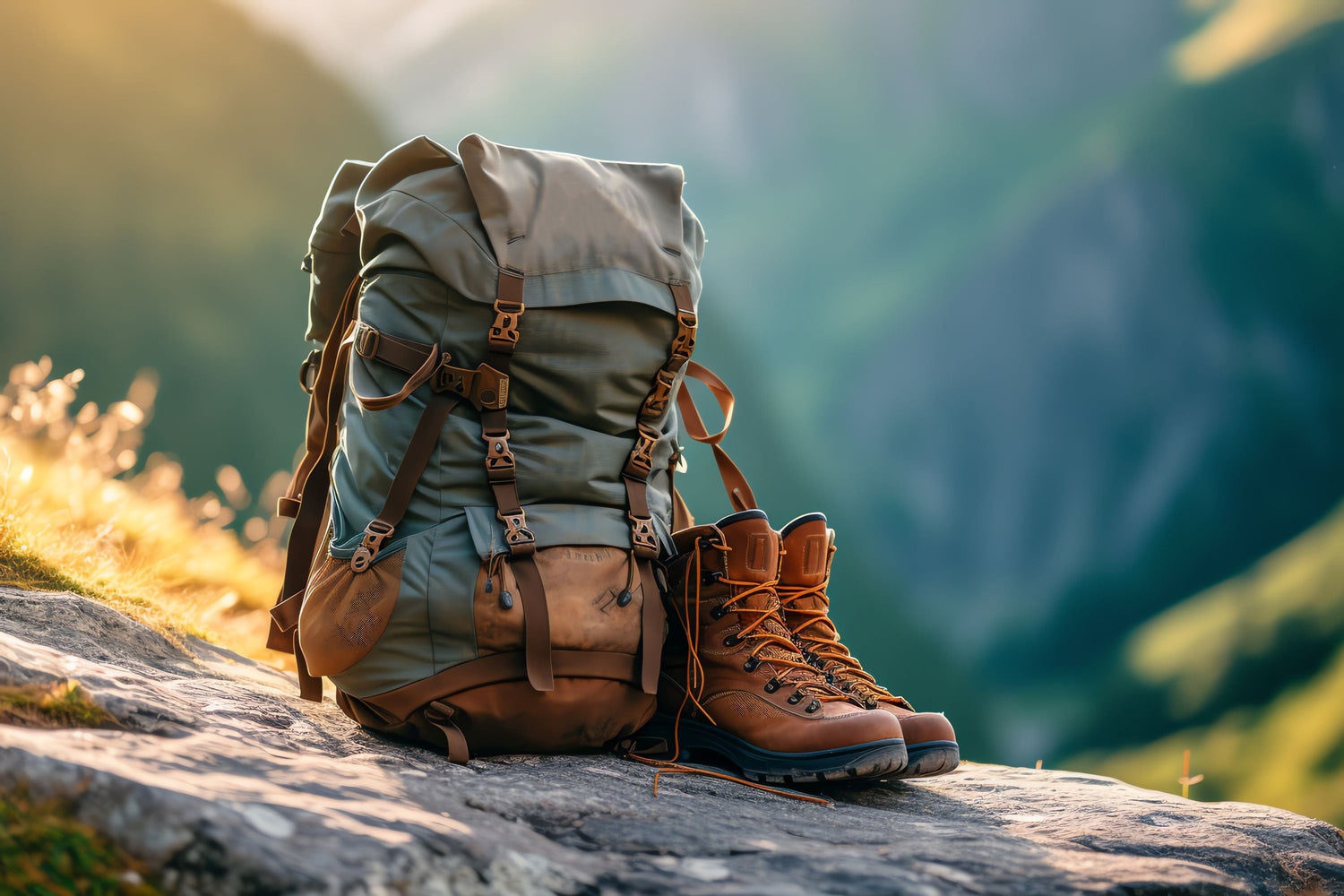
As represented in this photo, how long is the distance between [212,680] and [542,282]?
133cm

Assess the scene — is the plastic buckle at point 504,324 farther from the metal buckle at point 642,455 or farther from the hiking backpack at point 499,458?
the metal buckle at point 642,455

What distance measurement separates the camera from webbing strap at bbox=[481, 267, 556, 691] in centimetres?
199

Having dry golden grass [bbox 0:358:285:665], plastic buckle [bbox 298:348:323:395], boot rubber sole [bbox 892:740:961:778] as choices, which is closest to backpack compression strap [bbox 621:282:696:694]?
boot rubber sole [bbox 892:740:961:778]

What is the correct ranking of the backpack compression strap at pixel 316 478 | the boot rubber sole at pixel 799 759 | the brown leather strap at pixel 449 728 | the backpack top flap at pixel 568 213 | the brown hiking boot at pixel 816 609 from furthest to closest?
the backpack compression strap at pixel 316 478 → the brown hiking boot at pixel 816 609 → the backpack top flap at pixel 568 213 → the boot rubber sole at pixel 799 759 → the brown leather strap at pixel 449 728

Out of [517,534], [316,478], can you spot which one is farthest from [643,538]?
[316,478]

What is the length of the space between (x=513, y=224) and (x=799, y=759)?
56.7 inches

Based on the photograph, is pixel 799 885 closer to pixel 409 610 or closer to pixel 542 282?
pixel 409 610

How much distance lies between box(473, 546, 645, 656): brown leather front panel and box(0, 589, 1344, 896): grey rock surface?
27 cm

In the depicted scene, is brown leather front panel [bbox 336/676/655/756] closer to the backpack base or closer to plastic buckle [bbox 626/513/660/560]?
the backpack base

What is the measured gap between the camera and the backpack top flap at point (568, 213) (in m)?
2.13

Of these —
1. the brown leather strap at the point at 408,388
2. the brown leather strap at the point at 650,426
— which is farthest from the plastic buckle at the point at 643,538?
the brown leather strap at the point at 408,388

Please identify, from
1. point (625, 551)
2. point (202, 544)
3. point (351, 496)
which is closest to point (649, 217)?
point (625, 551)

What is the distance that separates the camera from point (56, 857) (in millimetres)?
1087

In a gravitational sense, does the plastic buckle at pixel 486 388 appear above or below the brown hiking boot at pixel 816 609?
above
